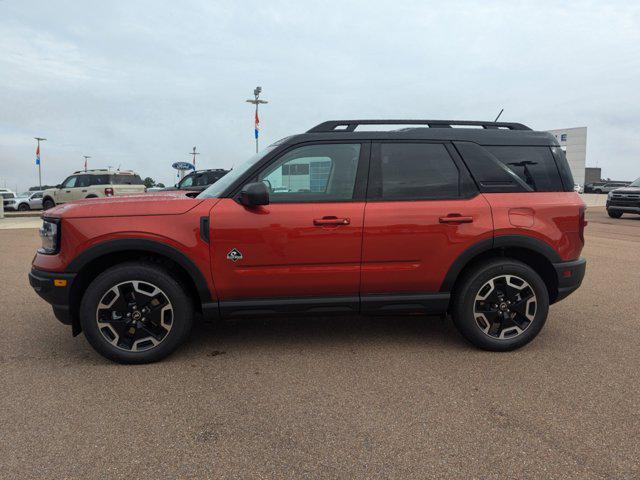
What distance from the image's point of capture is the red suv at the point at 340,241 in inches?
135

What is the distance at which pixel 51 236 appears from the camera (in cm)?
347

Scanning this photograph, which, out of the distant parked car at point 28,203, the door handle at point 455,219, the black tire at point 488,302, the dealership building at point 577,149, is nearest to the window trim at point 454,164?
the door handle at point 455,219

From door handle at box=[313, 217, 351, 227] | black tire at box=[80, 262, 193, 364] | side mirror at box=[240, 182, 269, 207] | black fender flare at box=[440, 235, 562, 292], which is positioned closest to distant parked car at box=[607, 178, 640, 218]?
black fender flare at box=[440, 235, 562, 292]

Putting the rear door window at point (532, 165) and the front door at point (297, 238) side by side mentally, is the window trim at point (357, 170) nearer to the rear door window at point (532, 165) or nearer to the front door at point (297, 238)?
the front door at point (297, 238)

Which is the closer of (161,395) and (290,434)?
(290,434)

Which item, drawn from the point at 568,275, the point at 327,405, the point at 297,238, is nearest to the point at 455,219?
the point at 568,275

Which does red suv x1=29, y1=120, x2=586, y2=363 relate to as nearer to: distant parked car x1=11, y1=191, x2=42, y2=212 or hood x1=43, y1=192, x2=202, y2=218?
hood x1=43, y1=192, x2=202, y2=218

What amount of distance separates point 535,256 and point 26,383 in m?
4.00

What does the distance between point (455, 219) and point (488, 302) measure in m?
0.74

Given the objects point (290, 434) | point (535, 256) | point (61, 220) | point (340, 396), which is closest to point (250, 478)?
point (290, 434)

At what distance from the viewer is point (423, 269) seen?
12.0 feet

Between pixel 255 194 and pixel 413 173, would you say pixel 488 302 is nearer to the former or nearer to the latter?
pixel 413 173

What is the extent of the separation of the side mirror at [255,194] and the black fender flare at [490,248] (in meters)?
1.57

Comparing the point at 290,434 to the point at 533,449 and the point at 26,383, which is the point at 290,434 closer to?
the point at 533,449
